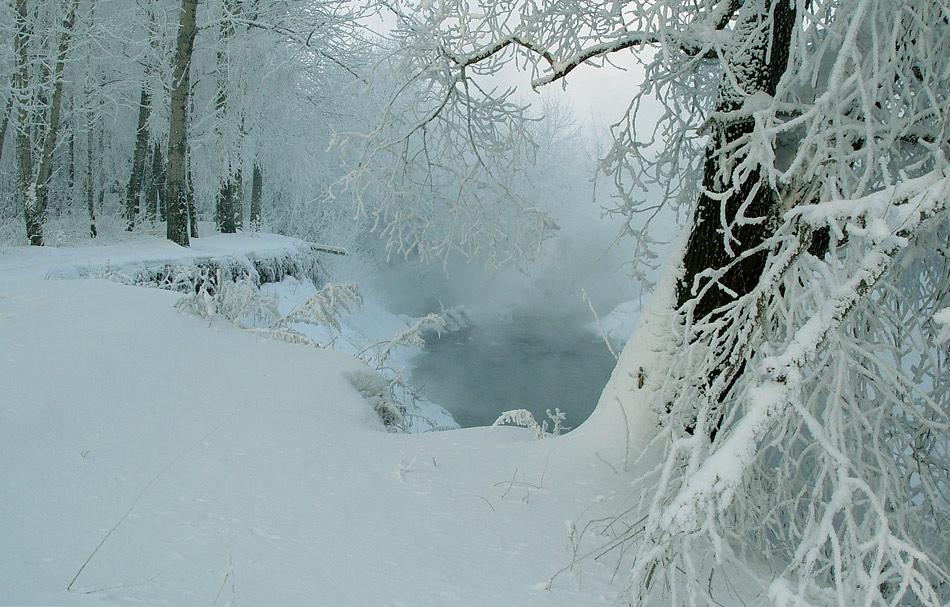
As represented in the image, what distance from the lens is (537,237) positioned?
396 centimetres

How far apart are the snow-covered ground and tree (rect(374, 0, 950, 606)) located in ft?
1.46

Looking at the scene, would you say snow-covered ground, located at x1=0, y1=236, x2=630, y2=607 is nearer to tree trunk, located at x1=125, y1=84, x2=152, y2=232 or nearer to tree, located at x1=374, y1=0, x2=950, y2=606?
tree, located at x1=374, y1=0, x2=950, y2=606

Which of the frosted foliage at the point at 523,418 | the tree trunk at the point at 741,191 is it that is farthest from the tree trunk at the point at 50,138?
the tree trunk at the point at 741,191

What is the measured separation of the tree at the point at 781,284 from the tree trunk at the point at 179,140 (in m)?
7.72

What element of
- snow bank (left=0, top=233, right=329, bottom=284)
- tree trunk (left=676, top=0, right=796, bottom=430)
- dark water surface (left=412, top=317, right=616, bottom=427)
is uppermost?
tree trunk (left=676, top=0, right=796, bottom=430)

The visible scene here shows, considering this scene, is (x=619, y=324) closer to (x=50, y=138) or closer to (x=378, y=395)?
(x=50, y=138)

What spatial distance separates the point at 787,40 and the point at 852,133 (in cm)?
68

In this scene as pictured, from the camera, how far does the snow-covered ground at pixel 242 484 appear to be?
1818 millimetres

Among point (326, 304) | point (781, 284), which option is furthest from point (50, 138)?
point (781, 284)

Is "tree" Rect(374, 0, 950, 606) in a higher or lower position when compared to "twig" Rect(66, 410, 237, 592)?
higher

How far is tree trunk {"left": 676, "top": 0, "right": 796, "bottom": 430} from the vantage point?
271cm

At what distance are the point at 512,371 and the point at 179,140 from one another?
10029 millimetres

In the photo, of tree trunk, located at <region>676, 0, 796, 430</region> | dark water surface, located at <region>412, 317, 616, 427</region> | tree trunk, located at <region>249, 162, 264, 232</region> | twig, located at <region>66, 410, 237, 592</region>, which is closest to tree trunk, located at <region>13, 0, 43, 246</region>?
tree trunk, located at <region>249, 162, 264, 232</region>

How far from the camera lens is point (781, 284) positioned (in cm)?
243
